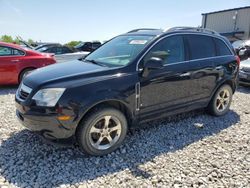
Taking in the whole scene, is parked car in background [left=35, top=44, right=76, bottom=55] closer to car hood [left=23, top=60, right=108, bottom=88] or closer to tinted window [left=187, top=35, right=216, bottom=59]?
car hood [left=23, top=60, right=108, bottom=88]

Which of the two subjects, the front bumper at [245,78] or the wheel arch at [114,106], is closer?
the wheel arch at [114,106]

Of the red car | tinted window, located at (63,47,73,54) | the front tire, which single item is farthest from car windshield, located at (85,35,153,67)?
tinted window, located at (63,47,73,54)

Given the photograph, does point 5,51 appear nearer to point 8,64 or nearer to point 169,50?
point 8,64

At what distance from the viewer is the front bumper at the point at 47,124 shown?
2.90 meters

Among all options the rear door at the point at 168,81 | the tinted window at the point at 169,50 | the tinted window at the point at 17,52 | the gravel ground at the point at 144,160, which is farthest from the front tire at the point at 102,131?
the tinted window at the point at 17,52

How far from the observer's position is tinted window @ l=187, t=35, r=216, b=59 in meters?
4.21

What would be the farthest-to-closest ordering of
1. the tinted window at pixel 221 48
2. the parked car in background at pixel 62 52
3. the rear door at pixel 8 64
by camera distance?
the parked car in background at pixel 62 52, the rear door at pixel 8 64, the tinted window at pixel 221 48

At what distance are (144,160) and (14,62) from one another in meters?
5.16

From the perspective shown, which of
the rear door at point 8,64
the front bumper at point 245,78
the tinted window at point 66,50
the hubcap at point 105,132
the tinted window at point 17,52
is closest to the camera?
the hubcap at point 105,132

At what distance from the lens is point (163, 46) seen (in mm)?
3797

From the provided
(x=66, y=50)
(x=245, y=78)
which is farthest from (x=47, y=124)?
(x=66, y=50)

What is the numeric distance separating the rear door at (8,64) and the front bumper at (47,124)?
4099 millimetres

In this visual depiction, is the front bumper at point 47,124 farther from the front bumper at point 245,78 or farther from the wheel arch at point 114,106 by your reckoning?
the front bumper at point 245,78

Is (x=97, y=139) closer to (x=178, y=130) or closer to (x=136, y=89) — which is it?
(x=136, y=89)
